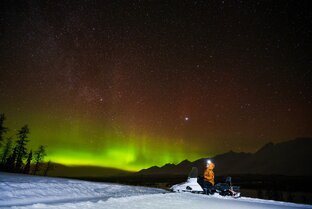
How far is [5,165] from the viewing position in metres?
66.9

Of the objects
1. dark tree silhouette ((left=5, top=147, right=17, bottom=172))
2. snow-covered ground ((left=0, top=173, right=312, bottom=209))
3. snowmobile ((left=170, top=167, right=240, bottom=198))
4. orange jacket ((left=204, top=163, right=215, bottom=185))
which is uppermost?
dark tree silhouette ((left=5, top=147, right=17, bottom=172))

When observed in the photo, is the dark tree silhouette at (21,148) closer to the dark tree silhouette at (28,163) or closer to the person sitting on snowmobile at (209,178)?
the dark tree silhouette at (28,163)

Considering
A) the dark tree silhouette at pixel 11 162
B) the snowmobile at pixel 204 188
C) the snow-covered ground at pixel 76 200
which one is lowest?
the snow-covered ground at pixel 76 200

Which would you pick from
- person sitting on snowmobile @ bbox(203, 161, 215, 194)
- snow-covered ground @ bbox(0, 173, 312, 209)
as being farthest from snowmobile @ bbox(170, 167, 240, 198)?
snow-covered ground @ bbox(0, 173, 312, 209)

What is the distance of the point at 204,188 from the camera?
55.5 feet

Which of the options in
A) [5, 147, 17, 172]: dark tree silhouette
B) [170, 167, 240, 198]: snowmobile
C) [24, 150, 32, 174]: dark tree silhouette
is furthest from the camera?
[24, 150, 32, 174]: dark tree silhouette

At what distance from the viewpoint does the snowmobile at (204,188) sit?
612 inches

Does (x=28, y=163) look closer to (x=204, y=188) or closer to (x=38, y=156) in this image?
(x=38, y=156)

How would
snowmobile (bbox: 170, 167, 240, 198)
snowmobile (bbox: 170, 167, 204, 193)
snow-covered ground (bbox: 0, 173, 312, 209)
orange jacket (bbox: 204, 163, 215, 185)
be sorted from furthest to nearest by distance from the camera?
1. snowmobile (bbox: 170, 167, 204, 193)
2. orange jacket (bbox: 204, 163, 215, 185)
3. snowmobile (bbox: 170, 167, 240, 198)
4. snow-covered ground (bbox: 0, 173, 312, 209)

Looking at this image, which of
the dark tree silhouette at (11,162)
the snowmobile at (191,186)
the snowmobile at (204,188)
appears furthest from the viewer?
the dark tree silhouette at (11,162)

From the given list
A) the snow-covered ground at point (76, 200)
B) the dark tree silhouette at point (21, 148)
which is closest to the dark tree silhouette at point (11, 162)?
the dark tree silhouette at point (21, 148)

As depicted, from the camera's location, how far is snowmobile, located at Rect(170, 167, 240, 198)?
612 inches

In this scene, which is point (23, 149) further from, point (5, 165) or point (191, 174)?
point (191, 174)

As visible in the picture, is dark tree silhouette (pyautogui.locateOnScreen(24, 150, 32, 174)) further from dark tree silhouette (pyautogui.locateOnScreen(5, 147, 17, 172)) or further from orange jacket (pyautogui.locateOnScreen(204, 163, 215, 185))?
orange jacket (pyautogui.locateOnScreen(204, 163, 215, 185))
